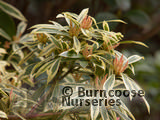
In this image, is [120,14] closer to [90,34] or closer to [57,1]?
[57,1]

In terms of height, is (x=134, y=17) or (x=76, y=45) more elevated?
(x=134, y=17)

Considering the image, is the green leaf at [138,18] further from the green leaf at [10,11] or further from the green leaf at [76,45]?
the green leaf at [76,45]

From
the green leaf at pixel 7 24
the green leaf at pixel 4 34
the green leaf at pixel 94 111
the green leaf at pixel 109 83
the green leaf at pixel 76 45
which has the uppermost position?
the green leaf at pixel 7 24

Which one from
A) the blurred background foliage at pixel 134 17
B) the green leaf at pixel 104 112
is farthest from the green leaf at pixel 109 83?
the blurred background foliage at pixel 134 17

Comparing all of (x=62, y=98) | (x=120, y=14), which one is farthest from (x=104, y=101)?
(x=120, y=14)

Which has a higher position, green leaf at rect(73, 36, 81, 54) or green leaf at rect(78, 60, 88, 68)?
green leaf at rect(73, 36, 81, 54)

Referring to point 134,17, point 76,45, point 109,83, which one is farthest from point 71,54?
point 134,17

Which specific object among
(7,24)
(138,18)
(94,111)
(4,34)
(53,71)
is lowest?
(94,111)

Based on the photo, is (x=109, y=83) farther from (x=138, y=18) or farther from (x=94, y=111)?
(x=138, y=18)

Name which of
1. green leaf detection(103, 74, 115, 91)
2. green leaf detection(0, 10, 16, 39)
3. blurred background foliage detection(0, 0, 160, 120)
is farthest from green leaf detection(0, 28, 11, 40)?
green leaf detection(103, 74, 115, 91)

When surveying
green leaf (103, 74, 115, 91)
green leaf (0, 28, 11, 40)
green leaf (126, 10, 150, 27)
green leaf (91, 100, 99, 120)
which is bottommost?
green leaf (91, 100, 99, 120)

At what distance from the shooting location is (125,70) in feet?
2.26

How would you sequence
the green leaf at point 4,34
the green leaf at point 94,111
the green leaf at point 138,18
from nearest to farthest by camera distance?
the green leaf at point 94,111 < the green leaf at point 4,34 < the green leaf at point 138,18

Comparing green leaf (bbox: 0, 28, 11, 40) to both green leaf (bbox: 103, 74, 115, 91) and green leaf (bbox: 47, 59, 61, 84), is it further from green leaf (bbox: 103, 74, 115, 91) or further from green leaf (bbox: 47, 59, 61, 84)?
green leaf (bbox: 103, 74, 115, 91)
